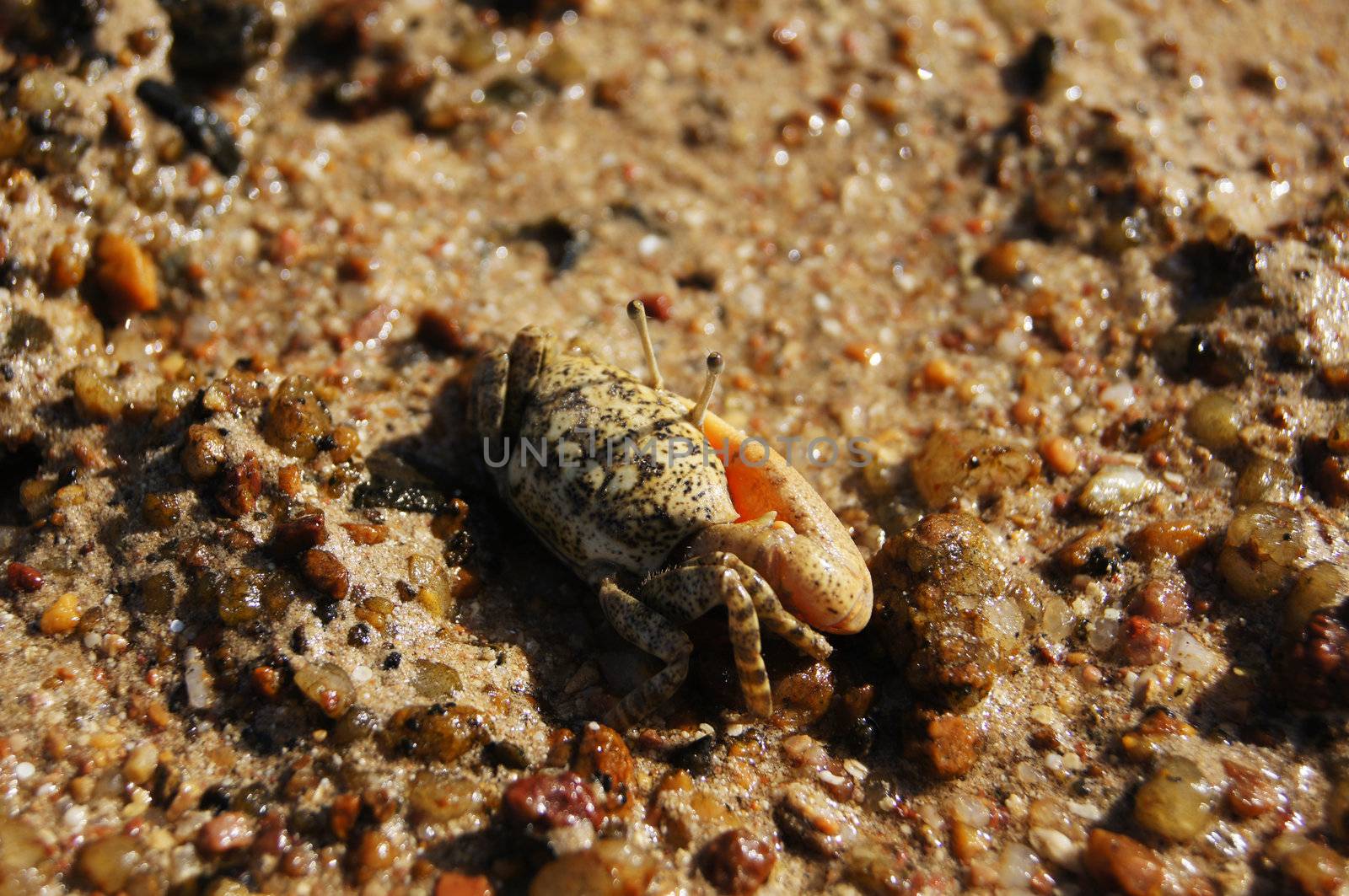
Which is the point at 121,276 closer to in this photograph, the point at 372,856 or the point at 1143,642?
the point at 372,856

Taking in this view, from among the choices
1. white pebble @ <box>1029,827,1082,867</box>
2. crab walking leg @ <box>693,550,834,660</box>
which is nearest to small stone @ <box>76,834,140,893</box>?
crab walking leg @ <box>693,550,834,660</box>

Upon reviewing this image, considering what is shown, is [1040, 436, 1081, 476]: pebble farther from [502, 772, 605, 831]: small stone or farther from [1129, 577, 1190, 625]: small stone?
[502, 772, 605, 831]: small stone

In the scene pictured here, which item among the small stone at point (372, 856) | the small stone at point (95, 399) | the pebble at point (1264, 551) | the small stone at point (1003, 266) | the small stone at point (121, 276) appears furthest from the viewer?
the small stone at point (1003, 266)

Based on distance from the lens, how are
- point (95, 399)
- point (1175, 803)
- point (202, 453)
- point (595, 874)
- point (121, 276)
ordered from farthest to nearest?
point (121, 276) → point (95, 399) → point (202, 453) → point (1175, 803) → point (595, 874)

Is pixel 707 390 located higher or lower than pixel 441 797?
higher

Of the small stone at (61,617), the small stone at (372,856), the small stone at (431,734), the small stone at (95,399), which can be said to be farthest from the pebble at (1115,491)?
the small stone at (95,399)

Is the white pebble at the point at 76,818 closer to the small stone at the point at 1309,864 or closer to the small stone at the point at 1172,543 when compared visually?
the small stone at the point at 1309,864

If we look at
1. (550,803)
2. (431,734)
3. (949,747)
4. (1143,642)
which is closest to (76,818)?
(431,734)
